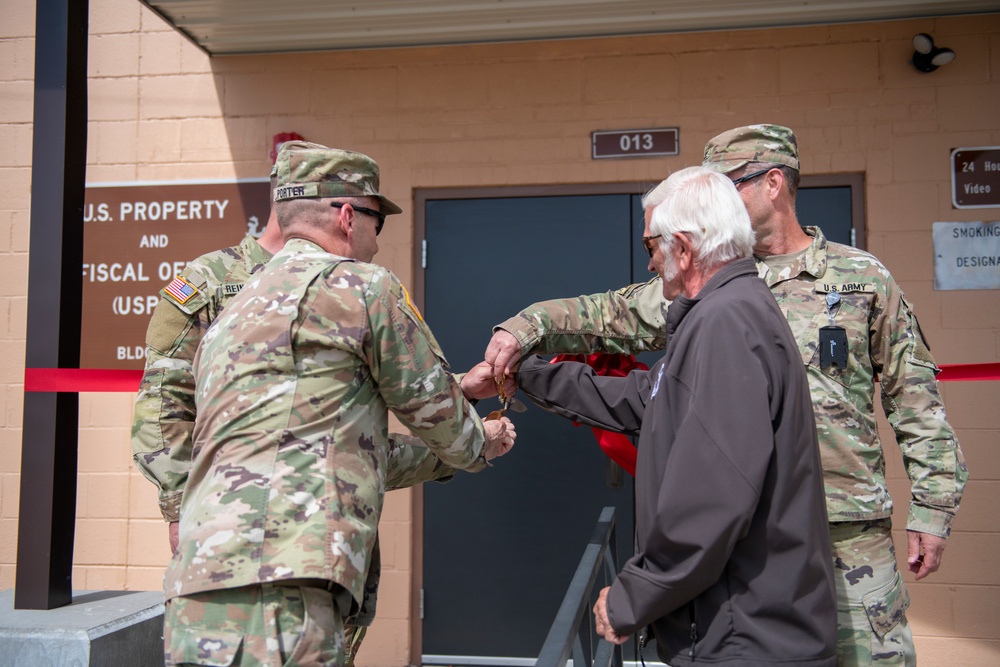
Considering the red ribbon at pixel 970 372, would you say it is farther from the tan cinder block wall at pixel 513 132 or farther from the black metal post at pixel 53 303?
the black metal post at pixel 53 303

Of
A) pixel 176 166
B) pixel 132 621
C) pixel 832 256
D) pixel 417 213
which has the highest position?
pixel 176 166

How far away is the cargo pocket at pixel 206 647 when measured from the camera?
1.64m

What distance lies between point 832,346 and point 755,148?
612 mm

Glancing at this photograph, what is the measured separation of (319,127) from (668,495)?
3.45 meters

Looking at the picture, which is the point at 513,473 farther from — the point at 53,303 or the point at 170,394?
the point at 53,303

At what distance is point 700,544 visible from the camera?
5.20 ft

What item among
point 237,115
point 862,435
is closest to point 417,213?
point 237,115

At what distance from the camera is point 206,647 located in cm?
165

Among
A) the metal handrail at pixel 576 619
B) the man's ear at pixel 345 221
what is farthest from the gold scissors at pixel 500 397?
the man's ear at pixel 345 221

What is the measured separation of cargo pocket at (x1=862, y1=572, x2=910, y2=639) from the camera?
2.11m

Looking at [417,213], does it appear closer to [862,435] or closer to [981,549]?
[862,435]

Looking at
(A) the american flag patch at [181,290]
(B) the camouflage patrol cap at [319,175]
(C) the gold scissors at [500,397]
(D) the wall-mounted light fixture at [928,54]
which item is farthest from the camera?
(D) the wall-mounted light fixture at [928,54]

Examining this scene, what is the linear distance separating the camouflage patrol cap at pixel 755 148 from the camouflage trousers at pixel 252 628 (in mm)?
1630

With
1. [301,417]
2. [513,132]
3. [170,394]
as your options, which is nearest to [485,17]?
[513,132]
